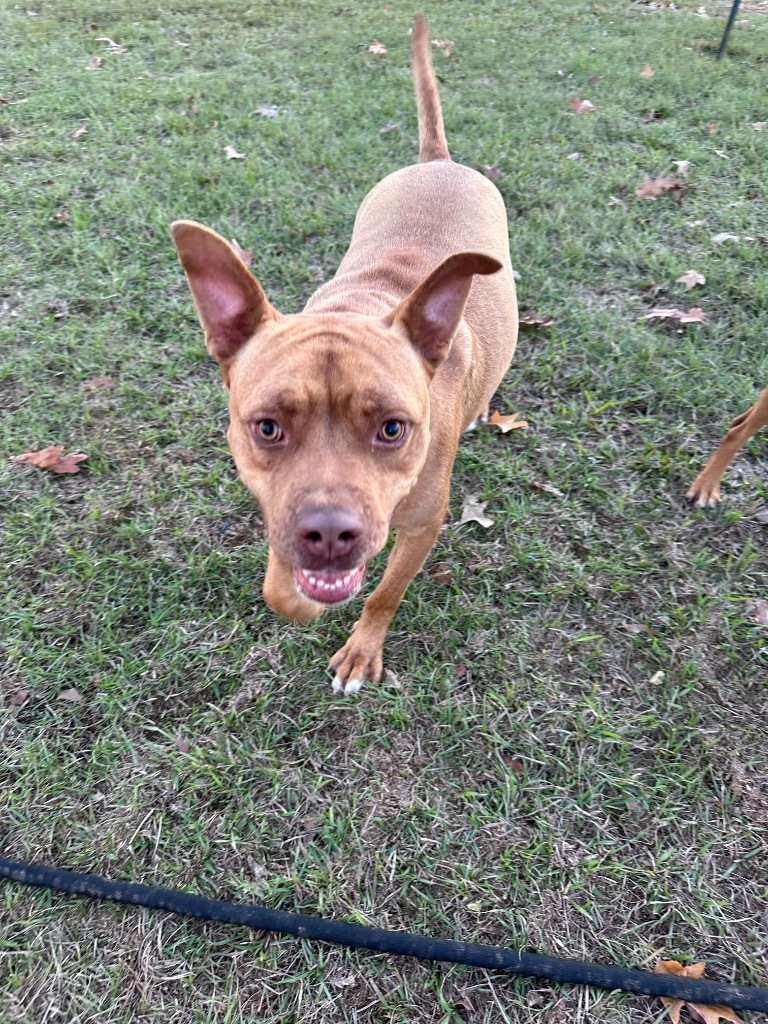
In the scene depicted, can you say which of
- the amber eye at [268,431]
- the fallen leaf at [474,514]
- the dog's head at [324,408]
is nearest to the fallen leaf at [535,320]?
the fallen leaf at [474,514]

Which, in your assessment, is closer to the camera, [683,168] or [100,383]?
[100,383]

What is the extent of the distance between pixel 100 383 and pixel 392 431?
257 cm

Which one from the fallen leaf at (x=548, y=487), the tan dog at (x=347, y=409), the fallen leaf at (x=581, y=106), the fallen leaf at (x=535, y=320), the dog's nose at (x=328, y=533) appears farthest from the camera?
the fallen leaf at (x=581, y=106)

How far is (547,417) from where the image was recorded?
3984mm

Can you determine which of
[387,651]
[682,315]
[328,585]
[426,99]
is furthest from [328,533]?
[682,315]

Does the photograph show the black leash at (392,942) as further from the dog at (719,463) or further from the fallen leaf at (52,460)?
the dog at (719,463)

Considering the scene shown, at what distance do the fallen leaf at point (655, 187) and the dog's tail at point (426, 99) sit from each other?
2.48 m

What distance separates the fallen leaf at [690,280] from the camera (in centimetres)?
473

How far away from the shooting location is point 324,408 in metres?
2.08

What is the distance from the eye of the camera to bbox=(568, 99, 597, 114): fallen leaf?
7000mm

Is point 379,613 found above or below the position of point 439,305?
below

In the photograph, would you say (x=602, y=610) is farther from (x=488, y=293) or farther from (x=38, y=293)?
(x=38, y=293)

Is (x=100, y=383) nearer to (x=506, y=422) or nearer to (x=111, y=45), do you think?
(x=506, y=422)

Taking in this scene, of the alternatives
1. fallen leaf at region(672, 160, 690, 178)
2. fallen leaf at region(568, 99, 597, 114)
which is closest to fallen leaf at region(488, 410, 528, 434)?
fallen leaf at region(672, 160, 690, 178)
